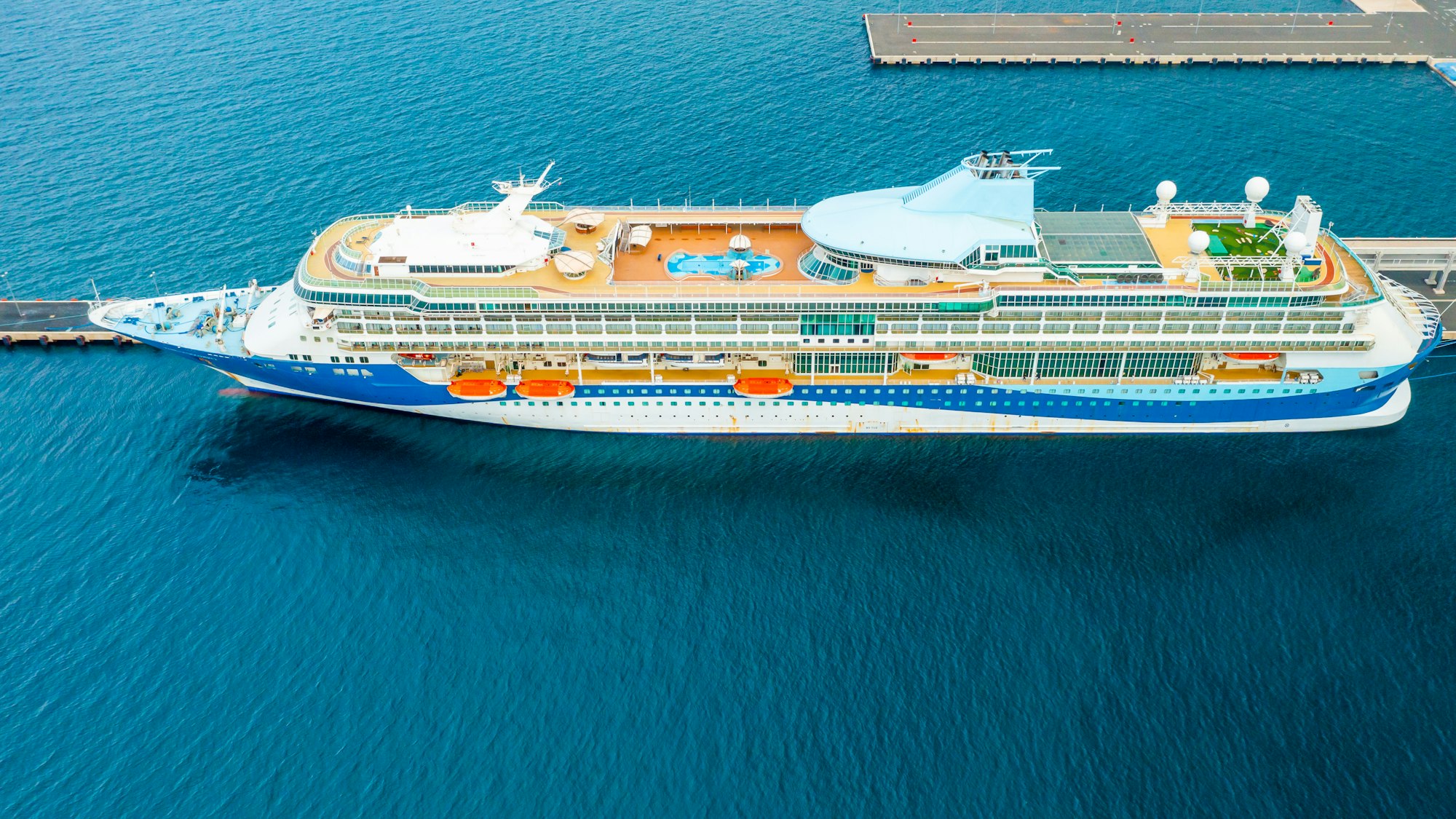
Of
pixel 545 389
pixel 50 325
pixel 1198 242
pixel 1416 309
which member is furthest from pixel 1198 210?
pixel 50 325

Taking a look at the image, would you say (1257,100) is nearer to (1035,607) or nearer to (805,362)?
(805,362)

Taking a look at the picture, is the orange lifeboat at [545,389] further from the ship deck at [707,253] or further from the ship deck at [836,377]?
the ship deck at [707,253]

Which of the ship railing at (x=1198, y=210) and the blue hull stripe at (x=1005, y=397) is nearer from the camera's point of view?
the blue hull stripe at (x=1005, y=397)

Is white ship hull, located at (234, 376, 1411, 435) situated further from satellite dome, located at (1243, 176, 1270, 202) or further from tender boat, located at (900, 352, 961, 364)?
satellite dome, located at (1243, 176, 1270, 202)

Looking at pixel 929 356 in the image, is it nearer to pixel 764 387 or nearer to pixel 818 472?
pixel 818 472

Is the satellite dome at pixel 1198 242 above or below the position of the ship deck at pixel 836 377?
above

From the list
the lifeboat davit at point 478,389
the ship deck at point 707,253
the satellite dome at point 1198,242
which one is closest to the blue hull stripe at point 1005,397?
the lifeboat davit at point 478,389
